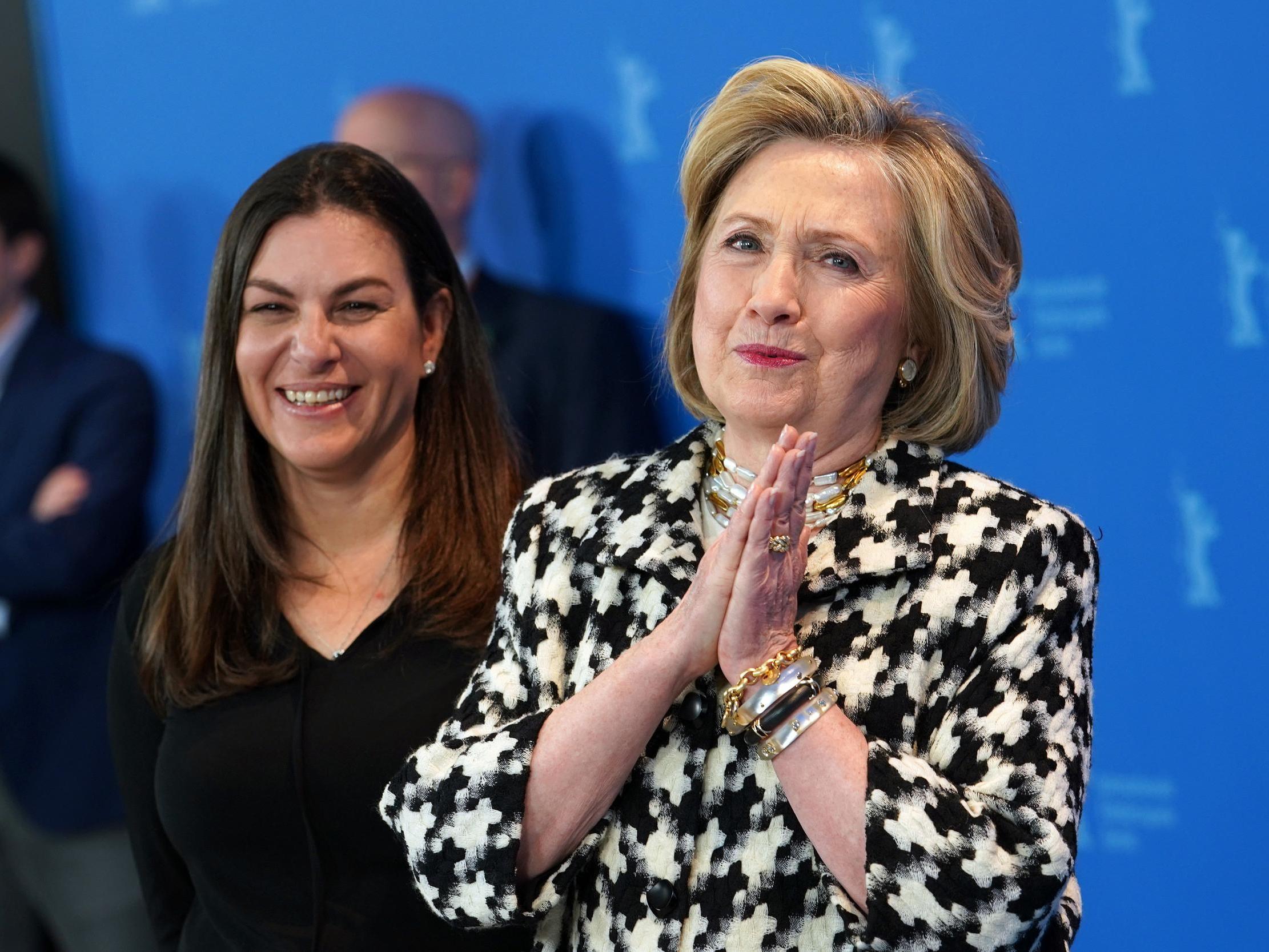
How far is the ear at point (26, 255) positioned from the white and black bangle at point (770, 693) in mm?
3186

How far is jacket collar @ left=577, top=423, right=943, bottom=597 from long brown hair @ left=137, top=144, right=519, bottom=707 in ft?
1.36

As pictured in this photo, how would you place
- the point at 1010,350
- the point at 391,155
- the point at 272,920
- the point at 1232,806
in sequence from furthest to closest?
the point at 391,155 < the point at 1232,806 < the point at 272,920 < the point at 1010,350

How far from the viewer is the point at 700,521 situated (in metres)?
1.64

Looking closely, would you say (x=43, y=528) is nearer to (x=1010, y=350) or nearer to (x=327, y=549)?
(x=327, y=549)

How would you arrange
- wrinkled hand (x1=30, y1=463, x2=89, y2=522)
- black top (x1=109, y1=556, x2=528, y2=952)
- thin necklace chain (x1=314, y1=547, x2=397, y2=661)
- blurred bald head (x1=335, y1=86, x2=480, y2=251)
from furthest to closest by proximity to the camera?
wrinkled hand (x1=30, y1=463, x2=89, y2=522) → blurred bald head (x1=335, y1=86, x2=480, y2=251) → thin necklace chain (x1=314, y1=547, x2=397, y2=661) → black top (x1=109, y1=556, x2=528, y2=952)

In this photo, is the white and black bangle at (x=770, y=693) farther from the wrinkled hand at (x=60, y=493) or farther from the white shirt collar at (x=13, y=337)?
the white shirt collar at (x=13, y=337)

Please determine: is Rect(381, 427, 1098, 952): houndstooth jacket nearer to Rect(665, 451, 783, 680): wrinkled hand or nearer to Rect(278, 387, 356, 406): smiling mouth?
Rect(665, 451, 783, 680): wrinkled hand

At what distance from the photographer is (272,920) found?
1947 millimetres

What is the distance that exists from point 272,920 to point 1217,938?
1701mm

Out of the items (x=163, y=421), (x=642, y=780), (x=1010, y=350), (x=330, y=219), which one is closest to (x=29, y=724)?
(x=163, y=421)

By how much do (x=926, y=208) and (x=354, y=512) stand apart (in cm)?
99

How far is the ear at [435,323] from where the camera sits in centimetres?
219

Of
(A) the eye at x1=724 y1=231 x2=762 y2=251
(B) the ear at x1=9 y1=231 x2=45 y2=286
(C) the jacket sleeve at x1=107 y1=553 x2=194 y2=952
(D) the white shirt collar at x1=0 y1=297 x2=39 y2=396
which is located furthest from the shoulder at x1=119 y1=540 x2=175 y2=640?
(B) the ear at x1=9 y1=231 x2=45 y2=286

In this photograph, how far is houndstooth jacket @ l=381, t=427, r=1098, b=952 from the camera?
135cm
